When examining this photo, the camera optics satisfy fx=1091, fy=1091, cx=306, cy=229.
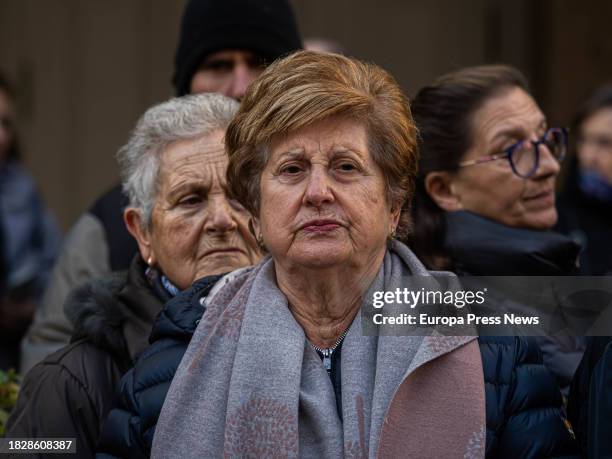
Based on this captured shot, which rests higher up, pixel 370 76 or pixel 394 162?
pixel 370 76

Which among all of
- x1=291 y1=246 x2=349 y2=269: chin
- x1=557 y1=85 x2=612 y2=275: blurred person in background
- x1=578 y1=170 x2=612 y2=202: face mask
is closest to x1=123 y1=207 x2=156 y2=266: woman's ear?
x1=291 y1=246 x2=349 y2=269: chin

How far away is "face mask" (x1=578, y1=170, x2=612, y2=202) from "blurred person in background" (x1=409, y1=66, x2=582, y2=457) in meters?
1.45

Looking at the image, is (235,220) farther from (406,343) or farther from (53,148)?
(53,148)

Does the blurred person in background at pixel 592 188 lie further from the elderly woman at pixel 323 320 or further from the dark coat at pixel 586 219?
the elderly woman at pixel 323 320

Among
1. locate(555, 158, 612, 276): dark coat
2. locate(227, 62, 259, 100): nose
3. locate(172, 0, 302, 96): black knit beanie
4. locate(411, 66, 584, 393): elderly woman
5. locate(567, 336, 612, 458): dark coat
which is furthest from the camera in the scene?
locate(555, 158, 612, 276): dark coat

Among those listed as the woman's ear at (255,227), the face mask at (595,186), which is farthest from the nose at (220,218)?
the face mask at (595,186)

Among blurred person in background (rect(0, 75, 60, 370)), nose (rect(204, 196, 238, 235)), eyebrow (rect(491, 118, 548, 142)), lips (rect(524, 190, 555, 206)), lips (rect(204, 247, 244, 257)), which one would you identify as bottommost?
blurred person in background (rect(0, 75, 60, 370))

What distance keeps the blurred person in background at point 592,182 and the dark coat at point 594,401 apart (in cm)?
218

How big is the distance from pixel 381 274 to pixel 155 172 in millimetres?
882

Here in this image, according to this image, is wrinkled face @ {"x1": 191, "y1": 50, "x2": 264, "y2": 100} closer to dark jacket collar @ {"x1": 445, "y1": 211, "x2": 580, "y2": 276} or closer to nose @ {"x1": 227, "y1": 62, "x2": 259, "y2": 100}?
nose @ {"x1": 227, "y1": 62, "x2": 259, "y2": 100}

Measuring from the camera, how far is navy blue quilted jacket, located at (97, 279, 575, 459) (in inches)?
Answer: 96.9

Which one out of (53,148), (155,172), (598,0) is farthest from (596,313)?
(53,148)

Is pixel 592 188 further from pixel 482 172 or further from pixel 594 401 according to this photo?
pixel 594 401

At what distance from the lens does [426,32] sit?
270 inches
